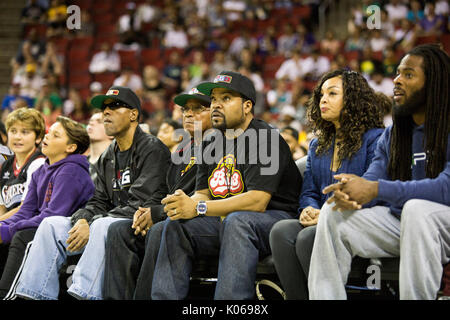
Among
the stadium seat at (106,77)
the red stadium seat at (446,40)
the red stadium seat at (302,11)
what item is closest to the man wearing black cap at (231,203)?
the red stadium seat at (446,40)

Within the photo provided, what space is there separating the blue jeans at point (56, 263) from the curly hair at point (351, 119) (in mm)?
1451

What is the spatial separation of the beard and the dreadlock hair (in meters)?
0.02

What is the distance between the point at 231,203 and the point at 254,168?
0.82 feet

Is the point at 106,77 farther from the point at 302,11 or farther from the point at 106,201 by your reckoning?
the point at 106,201

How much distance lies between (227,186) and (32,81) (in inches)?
311

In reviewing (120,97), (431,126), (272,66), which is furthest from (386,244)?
(272,66)

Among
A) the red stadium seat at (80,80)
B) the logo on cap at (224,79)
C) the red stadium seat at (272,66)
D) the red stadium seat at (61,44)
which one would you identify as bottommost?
the logo on cap at (224,79)

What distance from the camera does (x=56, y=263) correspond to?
347 cm

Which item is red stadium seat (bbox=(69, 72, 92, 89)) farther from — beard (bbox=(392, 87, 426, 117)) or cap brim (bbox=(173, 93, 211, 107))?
beard (bbox=(392, 87, 426, 117))

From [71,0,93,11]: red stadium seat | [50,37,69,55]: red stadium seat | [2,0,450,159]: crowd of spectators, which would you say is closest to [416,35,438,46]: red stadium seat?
[2,0,450,159]: crowd of spectators

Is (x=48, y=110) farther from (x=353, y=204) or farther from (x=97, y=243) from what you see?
(x=353, y=204)

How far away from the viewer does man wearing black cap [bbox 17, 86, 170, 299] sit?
10.9ft

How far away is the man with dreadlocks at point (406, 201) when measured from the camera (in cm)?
234

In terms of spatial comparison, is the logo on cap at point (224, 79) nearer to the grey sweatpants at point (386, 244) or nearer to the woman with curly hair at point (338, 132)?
the woman with curly hair at point (338, 132)
